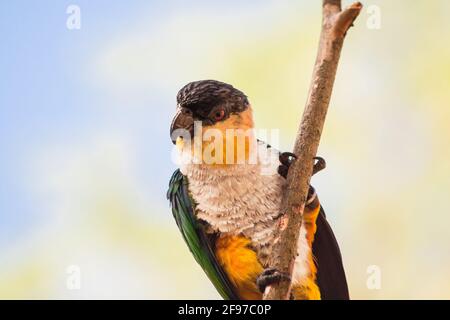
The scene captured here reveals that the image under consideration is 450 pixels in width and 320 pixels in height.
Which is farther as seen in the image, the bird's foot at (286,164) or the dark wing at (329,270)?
the dark wing at (329,270)

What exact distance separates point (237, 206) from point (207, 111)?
2.84 ft

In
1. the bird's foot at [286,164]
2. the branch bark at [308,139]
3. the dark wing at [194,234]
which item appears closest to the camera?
the branch bark at [308,139]

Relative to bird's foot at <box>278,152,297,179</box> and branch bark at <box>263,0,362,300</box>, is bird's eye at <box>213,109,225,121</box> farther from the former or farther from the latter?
branch bark at <box>263,0,362,300</box>

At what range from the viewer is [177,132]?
4844 mm

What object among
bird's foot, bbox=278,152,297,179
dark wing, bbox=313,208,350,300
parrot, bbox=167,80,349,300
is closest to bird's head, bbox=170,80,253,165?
parrot, bbox=167,80,349,300

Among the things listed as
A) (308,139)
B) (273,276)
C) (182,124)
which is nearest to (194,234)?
(182,124)

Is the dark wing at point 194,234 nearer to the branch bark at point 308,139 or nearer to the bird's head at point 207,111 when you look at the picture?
the bird's head at point 207,111

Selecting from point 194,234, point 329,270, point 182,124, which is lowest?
point 329,270

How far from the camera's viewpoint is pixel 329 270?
529 centimetres

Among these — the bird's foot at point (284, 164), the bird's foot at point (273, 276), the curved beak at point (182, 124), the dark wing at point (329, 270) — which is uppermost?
the curved beak at point (182, 124)

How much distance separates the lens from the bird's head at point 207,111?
15.9 feet

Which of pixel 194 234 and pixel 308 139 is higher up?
pixel 308 139

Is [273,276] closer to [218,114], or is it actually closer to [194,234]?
[194,234]

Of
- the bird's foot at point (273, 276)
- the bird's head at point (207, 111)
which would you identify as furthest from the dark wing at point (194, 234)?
the bird's foot at point (273, 276)
